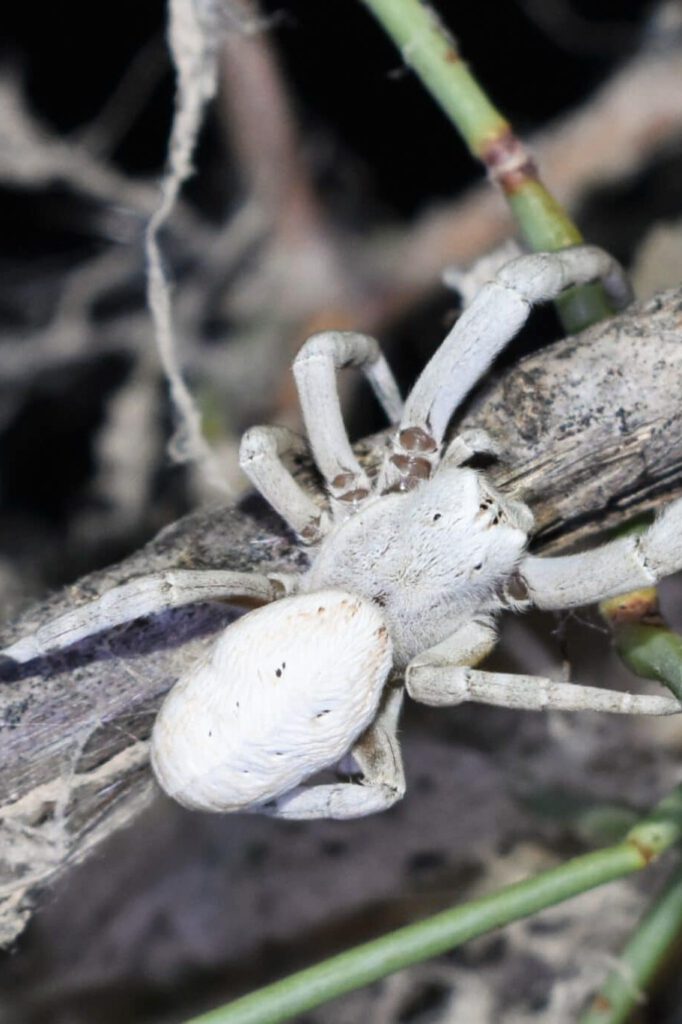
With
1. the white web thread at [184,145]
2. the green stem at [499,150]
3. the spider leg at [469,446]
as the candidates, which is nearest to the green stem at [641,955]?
the spider leg at [469,446]

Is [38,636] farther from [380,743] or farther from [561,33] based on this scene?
[561,33]

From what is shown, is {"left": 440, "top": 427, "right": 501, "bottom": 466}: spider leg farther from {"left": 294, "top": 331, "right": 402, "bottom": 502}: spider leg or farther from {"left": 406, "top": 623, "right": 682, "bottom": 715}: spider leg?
{"left": 406, "top": 623, "right": 682, "bottom": 715}: spider leg

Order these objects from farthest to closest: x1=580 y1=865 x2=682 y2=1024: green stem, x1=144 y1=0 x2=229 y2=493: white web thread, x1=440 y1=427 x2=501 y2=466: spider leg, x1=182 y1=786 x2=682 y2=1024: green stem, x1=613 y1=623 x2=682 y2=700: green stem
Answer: x1=144 y1=0 x2=229 y2=493: white web thread < x1=580 y1=865 x2=682 y2=1024: green stem < x1=440 y1=427 x2=501 y2=466: spider leg < x1=613 y1=623 x2=682 y2=700: green stem < x1=182 y1=786 x2=682 y2=1024: green stem

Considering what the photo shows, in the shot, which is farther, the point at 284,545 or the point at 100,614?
the point at 284,545

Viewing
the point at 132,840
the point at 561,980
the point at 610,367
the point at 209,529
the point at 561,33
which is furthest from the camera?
the point at 561,33

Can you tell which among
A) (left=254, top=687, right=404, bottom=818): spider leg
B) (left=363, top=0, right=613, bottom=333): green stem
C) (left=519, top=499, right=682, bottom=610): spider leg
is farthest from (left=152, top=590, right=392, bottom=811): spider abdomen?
(left=363, top=0, right=613, bottom=333): green stem

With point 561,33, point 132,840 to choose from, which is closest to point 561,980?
point 132,840

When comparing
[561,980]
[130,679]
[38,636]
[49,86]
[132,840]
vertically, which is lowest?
[561,980]
